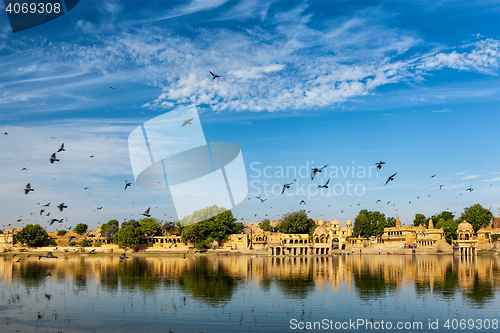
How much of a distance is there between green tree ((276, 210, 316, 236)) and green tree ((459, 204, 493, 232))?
39.8 meters

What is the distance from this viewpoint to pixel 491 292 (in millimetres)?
30219

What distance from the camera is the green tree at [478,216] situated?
9906 centimetres

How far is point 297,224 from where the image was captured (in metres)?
95.0

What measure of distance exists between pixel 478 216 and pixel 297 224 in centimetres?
4530

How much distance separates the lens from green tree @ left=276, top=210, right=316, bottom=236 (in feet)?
313

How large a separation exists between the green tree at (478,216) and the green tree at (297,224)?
39.8 m

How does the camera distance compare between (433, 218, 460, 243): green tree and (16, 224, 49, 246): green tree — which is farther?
(16, 224, 49, 246): green tree

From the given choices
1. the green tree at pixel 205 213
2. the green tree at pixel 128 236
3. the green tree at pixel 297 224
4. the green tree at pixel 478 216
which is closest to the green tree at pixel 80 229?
the green tree at pixel 128 236

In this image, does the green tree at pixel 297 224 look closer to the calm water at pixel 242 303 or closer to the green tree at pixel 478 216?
the green tree at pixel 478 216
